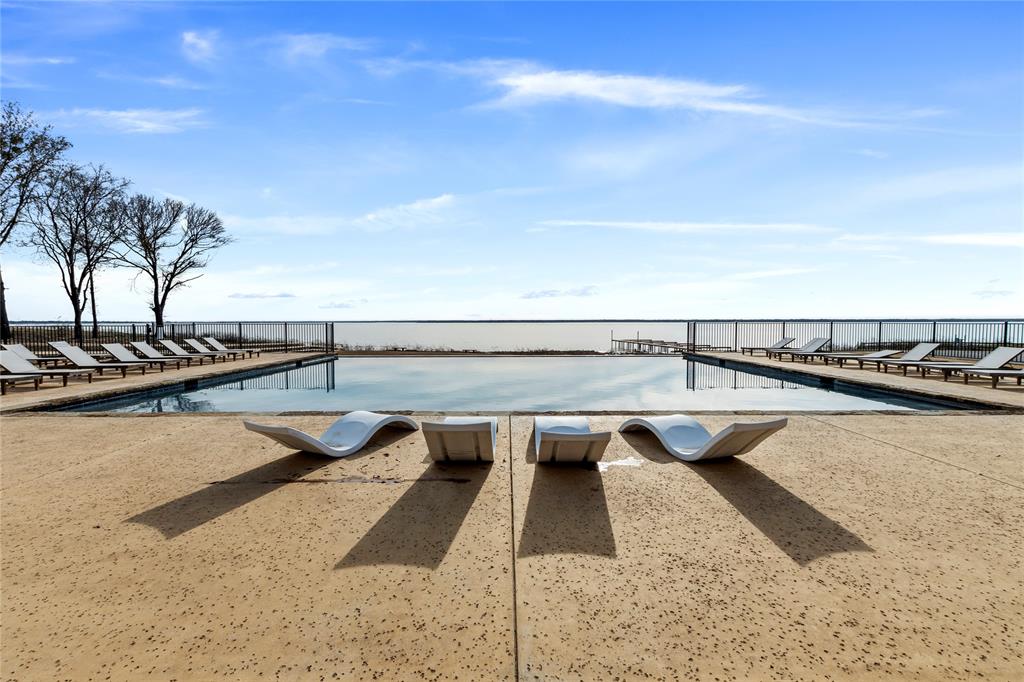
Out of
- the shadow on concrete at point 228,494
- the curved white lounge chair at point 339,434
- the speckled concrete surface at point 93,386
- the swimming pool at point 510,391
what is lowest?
the swimming pool at point 510,391

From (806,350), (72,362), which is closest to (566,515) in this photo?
(72,362)

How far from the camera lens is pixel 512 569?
2.34 m

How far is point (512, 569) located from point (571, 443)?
4.86 feet

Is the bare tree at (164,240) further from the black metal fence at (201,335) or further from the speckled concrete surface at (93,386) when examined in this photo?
the speckled concrete surface at (93,386)

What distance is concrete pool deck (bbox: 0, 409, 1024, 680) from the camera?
1741 mm

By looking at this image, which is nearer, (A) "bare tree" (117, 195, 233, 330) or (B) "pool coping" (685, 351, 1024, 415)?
(B) "pool coping" (685, 351, 1024, 415)

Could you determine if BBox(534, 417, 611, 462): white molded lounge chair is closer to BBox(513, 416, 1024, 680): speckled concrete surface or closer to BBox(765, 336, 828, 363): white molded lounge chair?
BBox(513, 416, 1024, 680): speckled concrete surface

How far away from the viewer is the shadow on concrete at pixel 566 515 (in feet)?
8.46

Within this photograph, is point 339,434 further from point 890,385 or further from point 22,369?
point 890,385

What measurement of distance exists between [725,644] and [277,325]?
70.8ft

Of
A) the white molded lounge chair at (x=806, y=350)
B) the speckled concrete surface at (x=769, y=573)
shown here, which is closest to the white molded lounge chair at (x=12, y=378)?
the speckled concrete surface at (x=769, y=573)

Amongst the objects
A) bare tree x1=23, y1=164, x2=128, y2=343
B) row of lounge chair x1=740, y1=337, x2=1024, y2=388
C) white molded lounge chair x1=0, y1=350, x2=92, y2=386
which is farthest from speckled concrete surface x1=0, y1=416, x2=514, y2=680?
bare tree x1=23, y1=164, x2=128, y2=343

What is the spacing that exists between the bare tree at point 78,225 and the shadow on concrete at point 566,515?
2486 cm

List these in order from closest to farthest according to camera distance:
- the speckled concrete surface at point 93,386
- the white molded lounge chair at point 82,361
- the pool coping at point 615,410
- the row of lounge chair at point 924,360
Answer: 1. the pool coping at point 615,410
2. the speckled concrete surface at point 93,386
3. the row of lounge chair at point 924,360
4. the white molded lounge chair at point 82,361
